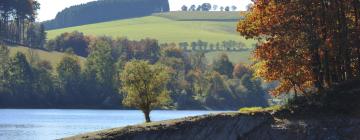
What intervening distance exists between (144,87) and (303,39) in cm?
3062

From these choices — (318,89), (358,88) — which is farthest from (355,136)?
(318,89)

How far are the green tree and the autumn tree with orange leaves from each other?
22.7 metres

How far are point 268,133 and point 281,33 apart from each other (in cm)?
→ 767

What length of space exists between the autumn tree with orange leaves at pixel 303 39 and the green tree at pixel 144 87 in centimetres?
2274

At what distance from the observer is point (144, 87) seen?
7206 centimetres

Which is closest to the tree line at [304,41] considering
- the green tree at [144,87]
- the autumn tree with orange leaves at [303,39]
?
the autumn tree with orange leaves at [303,39]

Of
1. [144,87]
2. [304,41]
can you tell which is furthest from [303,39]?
[144,87]

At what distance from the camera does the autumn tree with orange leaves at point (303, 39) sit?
43.7 metres

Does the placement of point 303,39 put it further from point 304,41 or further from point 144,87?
point 144,87

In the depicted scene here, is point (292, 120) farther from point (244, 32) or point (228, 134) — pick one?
point (244, 32)

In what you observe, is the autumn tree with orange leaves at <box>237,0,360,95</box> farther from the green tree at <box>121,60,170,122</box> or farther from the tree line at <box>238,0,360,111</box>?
the green tree at <box>121,60,170,122</box>

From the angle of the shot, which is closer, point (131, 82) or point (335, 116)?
point (335, 116)

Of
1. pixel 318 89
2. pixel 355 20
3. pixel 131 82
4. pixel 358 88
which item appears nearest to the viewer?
pixel 358 88

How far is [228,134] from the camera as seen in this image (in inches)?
1524
